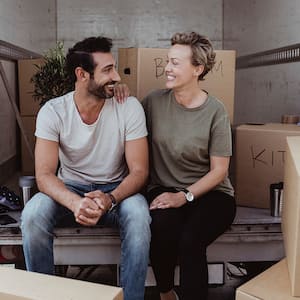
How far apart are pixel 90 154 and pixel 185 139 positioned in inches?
16.0

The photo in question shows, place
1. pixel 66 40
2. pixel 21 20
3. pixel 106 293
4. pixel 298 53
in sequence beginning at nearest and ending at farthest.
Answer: pixel 106 293 < pixel 298 53 < pixel 21 20 < pixel 66 40

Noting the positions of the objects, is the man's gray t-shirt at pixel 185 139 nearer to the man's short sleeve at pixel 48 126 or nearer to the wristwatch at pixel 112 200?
the wristwatch at pixel 112 200

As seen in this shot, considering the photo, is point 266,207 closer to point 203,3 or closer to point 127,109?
point 127,109

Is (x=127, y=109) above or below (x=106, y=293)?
above

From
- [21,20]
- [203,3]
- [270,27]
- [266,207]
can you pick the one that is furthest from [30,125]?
[203,3]

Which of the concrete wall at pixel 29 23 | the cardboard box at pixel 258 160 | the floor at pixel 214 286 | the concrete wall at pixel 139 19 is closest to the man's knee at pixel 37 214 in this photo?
the floor at pixel 214 286

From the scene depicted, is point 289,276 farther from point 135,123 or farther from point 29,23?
point 29,23

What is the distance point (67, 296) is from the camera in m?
1.15

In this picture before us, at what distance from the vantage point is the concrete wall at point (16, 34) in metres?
3.53

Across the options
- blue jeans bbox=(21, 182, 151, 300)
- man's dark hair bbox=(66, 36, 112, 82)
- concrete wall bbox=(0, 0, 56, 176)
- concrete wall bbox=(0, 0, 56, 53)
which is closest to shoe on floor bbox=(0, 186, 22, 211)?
blue jeans bbox=(21, 182, 151, 300)

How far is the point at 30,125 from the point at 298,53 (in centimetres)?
213

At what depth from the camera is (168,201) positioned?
1.91 meters

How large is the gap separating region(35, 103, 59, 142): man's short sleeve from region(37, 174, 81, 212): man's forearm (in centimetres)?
16

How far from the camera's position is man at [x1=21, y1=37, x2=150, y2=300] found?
183 cm
